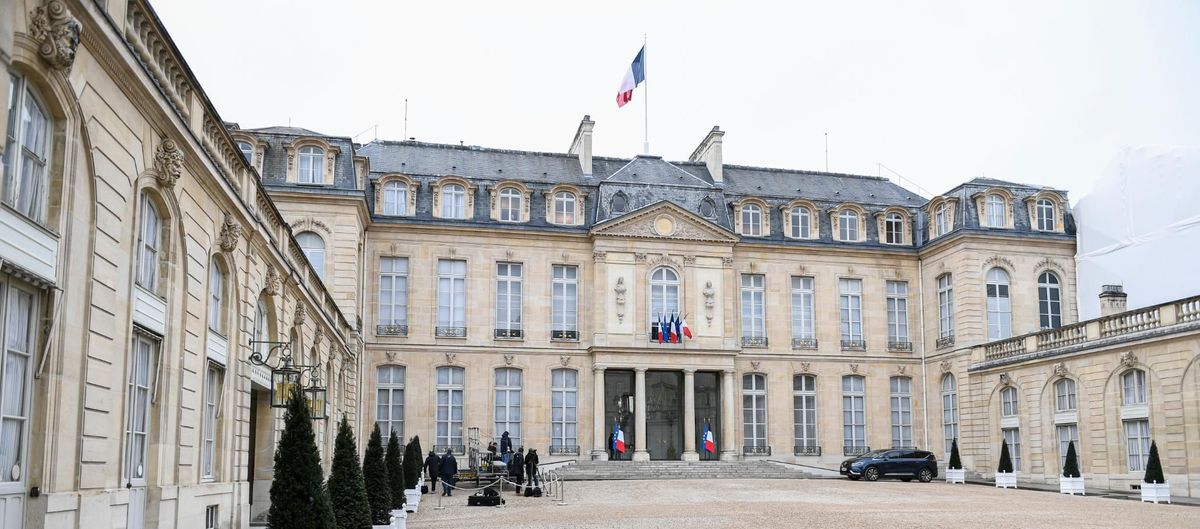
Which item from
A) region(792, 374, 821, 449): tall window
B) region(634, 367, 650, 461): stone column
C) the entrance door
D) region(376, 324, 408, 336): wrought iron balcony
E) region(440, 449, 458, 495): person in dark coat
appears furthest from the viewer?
region(792, 374, 821, 449): tall window

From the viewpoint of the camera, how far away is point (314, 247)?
96.9 ft

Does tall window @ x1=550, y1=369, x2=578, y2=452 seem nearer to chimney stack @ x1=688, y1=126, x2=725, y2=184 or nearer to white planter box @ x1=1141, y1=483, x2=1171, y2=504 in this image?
chimney stack @ x1=688, y1=126, x2=725, y2=184

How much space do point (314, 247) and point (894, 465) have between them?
53.4 ft

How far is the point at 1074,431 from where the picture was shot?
95.0ft

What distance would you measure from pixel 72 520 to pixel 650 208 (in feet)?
87.4

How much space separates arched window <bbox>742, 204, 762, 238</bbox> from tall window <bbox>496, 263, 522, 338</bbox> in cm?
714

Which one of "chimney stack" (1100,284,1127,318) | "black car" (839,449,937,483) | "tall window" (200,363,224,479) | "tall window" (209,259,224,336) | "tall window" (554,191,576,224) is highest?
"tall window" (554,191,576,224)

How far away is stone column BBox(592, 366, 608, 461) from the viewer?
33.1 meters

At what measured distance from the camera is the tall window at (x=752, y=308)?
3544 centimetres

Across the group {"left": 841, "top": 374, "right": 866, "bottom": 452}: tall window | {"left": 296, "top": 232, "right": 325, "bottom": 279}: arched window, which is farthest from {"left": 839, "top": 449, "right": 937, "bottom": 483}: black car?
{"left": 296, "top": 232, "right": 325, "bottom": 279}: arched window

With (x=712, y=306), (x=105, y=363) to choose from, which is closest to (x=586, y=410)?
(x=712, y=306)

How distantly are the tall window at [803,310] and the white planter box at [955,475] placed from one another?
618cm

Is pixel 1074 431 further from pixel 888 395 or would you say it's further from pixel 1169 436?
pixel 888 395

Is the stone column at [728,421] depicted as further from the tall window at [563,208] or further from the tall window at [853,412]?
the tall window at [563,208]
